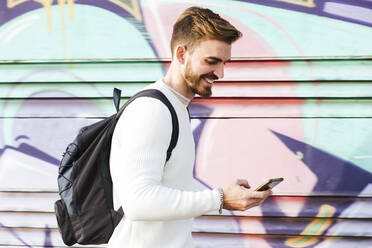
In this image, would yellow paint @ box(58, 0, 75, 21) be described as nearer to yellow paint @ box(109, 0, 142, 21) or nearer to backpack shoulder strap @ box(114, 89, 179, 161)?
yellow paint @ box(109, 0, 142, 21)

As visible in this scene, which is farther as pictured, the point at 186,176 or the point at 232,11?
the point at 232,11

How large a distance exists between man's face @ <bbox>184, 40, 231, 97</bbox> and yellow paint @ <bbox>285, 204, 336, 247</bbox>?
1855 mm

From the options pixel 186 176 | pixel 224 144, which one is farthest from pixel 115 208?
pixel 224 144

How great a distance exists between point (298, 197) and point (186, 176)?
1.77 meters

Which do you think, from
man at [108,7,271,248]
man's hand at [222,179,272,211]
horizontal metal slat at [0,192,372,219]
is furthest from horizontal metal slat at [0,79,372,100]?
man's hand at [222,179,272,211]

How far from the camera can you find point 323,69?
3367mm

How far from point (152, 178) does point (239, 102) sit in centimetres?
190

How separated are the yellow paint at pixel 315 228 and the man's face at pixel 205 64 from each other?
1855 mm

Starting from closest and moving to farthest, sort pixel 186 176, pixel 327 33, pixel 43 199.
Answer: pixel 186 176
pixel 327 33
pixel 43 199

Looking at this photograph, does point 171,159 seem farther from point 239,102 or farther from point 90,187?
point 239,102

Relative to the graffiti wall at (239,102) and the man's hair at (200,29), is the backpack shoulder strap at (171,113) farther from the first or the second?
the graffiti wall at (239,102)

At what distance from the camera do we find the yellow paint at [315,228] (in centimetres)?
341

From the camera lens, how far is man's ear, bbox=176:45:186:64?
1.86 m

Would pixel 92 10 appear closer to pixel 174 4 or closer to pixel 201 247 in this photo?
pixel 174 4
